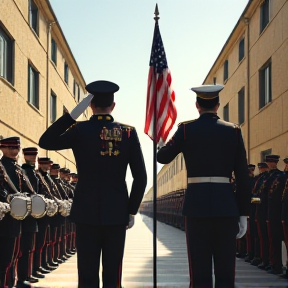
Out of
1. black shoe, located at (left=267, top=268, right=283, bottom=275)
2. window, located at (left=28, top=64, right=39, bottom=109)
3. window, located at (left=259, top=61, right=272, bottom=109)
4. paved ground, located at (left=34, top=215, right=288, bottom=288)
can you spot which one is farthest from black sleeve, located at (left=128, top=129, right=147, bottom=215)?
window, located at (left=259, top=61, right=272, bottom=109)

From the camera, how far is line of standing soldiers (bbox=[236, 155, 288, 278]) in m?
9.50

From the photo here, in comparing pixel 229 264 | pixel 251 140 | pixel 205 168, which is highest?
pixel 251 140

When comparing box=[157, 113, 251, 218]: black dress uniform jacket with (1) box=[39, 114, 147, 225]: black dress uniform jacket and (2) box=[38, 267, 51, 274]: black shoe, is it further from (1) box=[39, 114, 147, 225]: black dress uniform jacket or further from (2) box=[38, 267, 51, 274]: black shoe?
(2) box=[38, 267, 51, 274]: black shoe

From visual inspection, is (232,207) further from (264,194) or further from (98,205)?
(264,194)

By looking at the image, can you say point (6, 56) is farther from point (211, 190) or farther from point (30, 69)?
point (211, 190)

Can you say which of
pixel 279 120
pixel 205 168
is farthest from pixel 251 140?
pixel 205 168

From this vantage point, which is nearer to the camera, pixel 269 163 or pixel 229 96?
pixel 269 163

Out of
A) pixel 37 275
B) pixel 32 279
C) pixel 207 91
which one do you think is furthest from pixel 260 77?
pixel 207 91

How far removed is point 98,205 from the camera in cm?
473

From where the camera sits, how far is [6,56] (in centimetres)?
1418

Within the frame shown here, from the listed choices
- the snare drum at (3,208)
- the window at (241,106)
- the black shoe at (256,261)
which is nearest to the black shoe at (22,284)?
the snare drum at (3,208)

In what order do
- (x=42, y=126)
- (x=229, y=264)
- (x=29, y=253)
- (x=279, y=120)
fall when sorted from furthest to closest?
(x=42, y=126) < (x=279, y=120) < (x=29, y=253) < (x=229, y=264)

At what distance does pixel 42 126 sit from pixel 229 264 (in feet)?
49.9

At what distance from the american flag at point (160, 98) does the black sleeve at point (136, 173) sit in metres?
2.03
